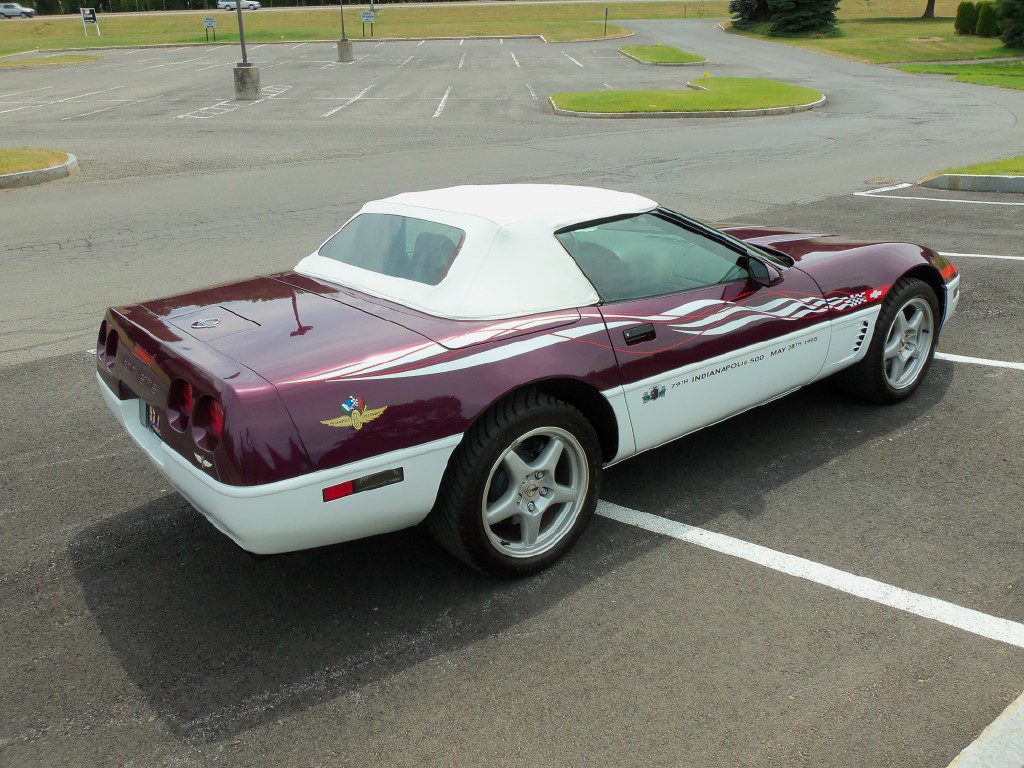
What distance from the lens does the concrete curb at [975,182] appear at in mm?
12203

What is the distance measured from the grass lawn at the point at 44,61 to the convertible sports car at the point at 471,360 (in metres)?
40.9

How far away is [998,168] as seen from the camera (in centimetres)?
1306

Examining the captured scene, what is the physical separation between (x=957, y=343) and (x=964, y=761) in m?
4.24

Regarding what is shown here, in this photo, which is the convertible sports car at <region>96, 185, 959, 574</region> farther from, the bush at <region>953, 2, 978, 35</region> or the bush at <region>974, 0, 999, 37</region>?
the bush at <region>953, 2, 978, 35</region>

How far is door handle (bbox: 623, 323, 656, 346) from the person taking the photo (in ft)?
12.3

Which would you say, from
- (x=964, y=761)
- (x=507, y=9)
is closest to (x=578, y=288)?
(x=964, y=761)

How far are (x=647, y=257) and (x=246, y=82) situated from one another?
25002mm

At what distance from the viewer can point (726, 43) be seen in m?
45.8

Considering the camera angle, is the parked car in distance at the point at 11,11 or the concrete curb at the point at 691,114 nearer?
the concrete curb at the point at 691,114

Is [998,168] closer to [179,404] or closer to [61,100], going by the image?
[179,404]

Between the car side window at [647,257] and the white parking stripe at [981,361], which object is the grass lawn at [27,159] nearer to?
the car side window at [647,257]

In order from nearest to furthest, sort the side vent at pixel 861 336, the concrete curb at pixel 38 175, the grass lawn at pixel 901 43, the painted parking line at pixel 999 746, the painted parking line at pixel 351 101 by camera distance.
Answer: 1. the painted parking line at pixel 999 746
2. the side vent at pixel 861 336
3. the concrete curb at pixel 38 175
4. the painted parking line at pixel 351 101
5. the grass lawn at pixel 901 43

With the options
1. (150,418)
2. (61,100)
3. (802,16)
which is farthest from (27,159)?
(802,16)

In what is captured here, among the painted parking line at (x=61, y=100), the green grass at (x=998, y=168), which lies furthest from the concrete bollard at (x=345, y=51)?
the green grass at (x=998, y=168)
